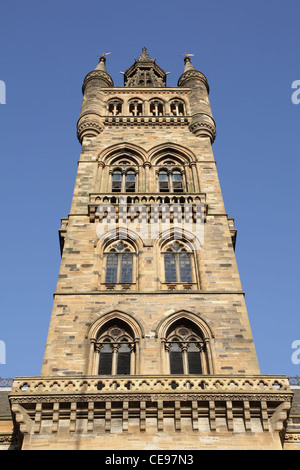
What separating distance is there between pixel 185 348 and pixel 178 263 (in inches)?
169

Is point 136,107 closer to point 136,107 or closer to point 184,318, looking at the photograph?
point 136,107

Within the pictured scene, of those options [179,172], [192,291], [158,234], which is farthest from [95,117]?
[192,291]

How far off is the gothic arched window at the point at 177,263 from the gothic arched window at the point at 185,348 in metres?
2.43

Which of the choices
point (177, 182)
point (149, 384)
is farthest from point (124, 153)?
point (149, 384)

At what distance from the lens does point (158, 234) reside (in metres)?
22.6

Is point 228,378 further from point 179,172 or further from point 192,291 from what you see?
point 179,172

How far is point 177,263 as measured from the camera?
21.8m

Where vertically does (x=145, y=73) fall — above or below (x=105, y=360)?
above

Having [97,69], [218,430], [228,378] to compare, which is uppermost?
[97,69]

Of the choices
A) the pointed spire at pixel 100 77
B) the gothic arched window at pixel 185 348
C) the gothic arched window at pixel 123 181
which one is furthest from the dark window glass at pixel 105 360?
the pointed spire at pixel 100 77

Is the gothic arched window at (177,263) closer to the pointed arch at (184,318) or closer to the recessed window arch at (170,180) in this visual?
the pointed arch at (184,318)

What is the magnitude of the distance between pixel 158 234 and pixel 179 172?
5.55 meters

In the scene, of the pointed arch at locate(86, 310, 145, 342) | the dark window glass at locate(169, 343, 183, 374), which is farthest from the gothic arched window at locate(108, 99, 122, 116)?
the dark window glass at locate(169, 343, 183, 374)

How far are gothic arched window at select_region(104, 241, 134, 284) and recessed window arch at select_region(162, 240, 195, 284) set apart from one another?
1.34m
